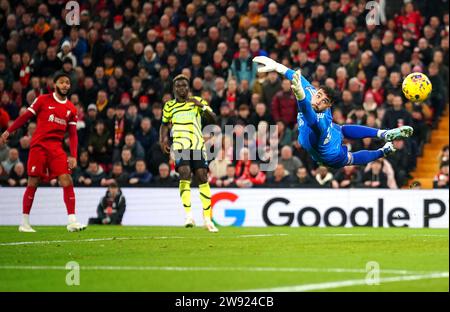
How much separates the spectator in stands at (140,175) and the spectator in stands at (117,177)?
0.47 feet

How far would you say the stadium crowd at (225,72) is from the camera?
2156cm

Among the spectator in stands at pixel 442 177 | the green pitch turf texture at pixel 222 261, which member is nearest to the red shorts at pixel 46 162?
the green pitch turf texture at pixel 222 261

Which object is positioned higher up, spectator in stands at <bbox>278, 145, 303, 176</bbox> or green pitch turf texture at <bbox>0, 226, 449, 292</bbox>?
spectator in stands at <bbox>278, 145, 303, 176</bbox>

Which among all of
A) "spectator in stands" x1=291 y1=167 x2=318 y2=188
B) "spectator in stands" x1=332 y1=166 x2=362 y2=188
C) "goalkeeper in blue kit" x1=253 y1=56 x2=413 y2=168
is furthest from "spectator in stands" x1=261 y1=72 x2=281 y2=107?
"goalkeeper in blue kit" x1=253 y1=56 x2=413 y2=168

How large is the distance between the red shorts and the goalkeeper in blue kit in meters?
3.79

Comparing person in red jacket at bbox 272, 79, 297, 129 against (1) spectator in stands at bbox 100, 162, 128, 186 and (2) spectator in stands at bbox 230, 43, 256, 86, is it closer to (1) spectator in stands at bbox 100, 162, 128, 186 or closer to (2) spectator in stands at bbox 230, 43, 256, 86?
(2) spectator in stands at bbox 230, 43, 256, 86

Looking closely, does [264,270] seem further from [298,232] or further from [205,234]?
[298,232]

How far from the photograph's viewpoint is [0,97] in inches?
960

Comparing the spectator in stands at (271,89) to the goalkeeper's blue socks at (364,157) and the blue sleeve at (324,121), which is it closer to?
the goalkeeper's blue socks at (364,157)

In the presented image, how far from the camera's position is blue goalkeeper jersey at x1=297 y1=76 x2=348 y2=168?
46.4 ft

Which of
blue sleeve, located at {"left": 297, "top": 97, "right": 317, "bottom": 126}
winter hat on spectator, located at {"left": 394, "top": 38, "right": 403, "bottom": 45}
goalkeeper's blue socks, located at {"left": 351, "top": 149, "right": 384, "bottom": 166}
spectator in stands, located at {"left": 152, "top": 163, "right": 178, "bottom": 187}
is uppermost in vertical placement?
winter hat on spectator, located at {"left": 394, "top": 38, "right": 403, "bottom": 45}

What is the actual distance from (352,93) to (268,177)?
2743 millimetres

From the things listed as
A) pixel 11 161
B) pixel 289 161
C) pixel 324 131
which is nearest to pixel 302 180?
pixel 289 161

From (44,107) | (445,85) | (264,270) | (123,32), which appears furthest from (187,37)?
(264,270)
